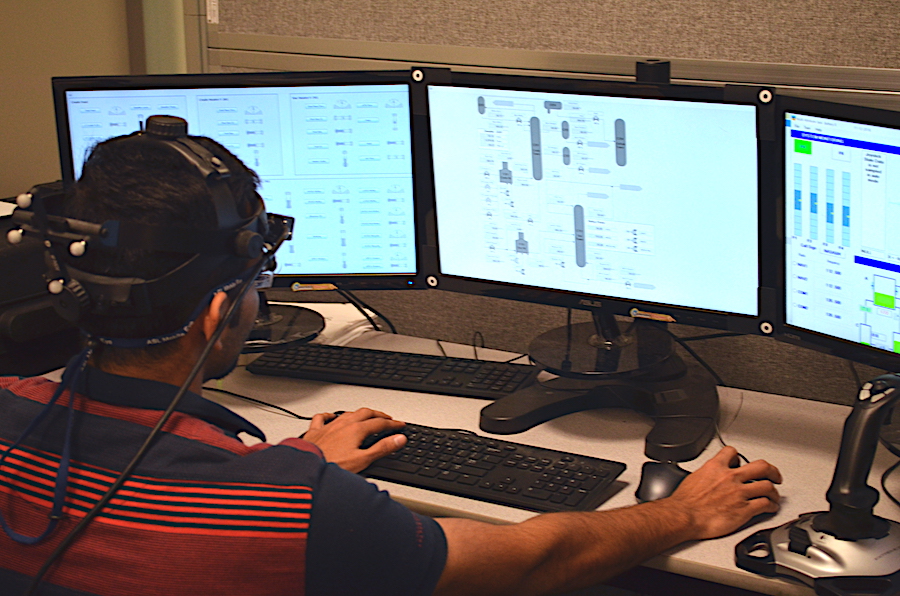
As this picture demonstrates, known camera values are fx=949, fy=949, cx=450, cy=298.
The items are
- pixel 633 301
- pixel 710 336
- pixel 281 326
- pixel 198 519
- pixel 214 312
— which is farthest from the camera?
pixel 281 326

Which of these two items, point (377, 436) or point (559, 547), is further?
point (377, 436)

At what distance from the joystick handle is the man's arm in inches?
3.9

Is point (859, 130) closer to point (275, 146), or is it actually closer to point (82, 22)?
point (275, 146)

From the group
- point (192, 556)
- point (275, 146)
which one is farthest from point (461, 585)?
point (275, 146)

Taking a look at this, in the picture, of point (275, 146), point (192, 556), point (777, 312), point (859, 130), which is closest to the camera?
point (192, 556)

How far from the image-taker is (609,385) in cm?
130

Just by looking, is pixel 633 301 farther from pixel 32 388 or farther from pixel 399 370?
pixel 32 388

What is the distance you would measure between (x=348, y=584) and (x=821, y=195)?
2.30 ft

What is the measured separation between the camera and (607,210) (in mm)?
1254

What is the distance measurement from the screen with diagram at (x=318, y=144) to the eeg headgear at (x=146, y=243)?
54cm

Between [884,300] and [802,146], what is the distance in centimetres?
20

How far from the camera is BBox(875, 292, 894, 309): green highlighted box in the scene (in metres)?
1.06

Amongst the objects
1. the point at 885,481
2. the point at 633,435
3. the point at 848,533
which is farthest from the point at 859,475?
the point at 633,435

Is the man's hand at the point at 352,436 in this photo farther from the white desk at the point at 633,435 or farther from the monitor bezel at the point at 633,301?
the monitor bezel at the point at 633,301
